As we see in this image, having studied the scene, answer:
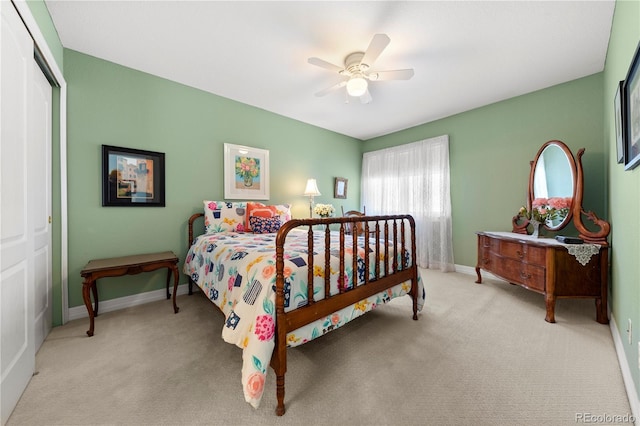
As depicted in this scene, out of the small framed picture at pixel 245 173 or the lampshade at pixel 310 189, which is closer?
the small framed picture at pixel 245 173

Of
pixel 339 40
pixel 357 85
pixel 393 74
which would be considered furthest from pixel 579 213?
pixel 339 40

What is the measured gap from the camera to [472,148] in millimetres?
3766

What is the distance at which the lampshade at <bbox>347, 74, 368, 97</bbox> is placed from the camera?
236 cm

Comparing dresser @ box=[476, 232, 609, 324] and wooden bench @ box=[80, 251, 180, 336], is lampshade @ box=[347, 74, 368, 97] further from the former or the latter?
wooden bench @ box=[80, 251, 180, 336]

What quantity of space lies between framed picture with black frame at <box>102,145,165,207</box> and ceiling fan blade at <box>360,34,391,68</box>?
8.13ft

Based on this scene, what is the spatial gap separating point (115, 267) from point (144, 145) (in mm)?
1398

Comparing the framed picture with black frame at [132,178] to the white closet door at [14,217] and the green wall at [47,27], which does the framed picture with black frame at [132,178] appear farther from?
the white closet door at [14,217]

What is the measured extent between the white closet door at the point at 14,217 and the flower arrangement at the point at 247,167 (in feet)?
6.84

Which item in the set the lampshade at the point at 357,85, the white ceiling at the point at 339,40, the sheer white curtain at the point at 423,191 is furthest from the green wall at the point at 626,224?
the sheer white curtain at the point at 423,191

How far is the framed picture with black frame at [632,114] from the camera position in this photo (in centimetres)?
129

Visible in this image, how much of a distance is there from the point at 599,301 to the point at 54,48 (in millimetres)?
5271

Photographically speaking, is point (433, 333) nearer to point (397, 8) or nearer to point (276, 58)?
point (397, 8)

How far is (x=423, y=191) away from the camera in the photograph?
14.2 ft

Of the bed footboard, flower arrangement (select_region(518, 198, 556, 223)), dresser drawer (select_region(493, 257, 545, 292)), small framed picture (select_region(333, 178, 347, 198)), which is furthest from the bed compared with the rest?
small framed picture (select_region(333, 178, 347, 198))
